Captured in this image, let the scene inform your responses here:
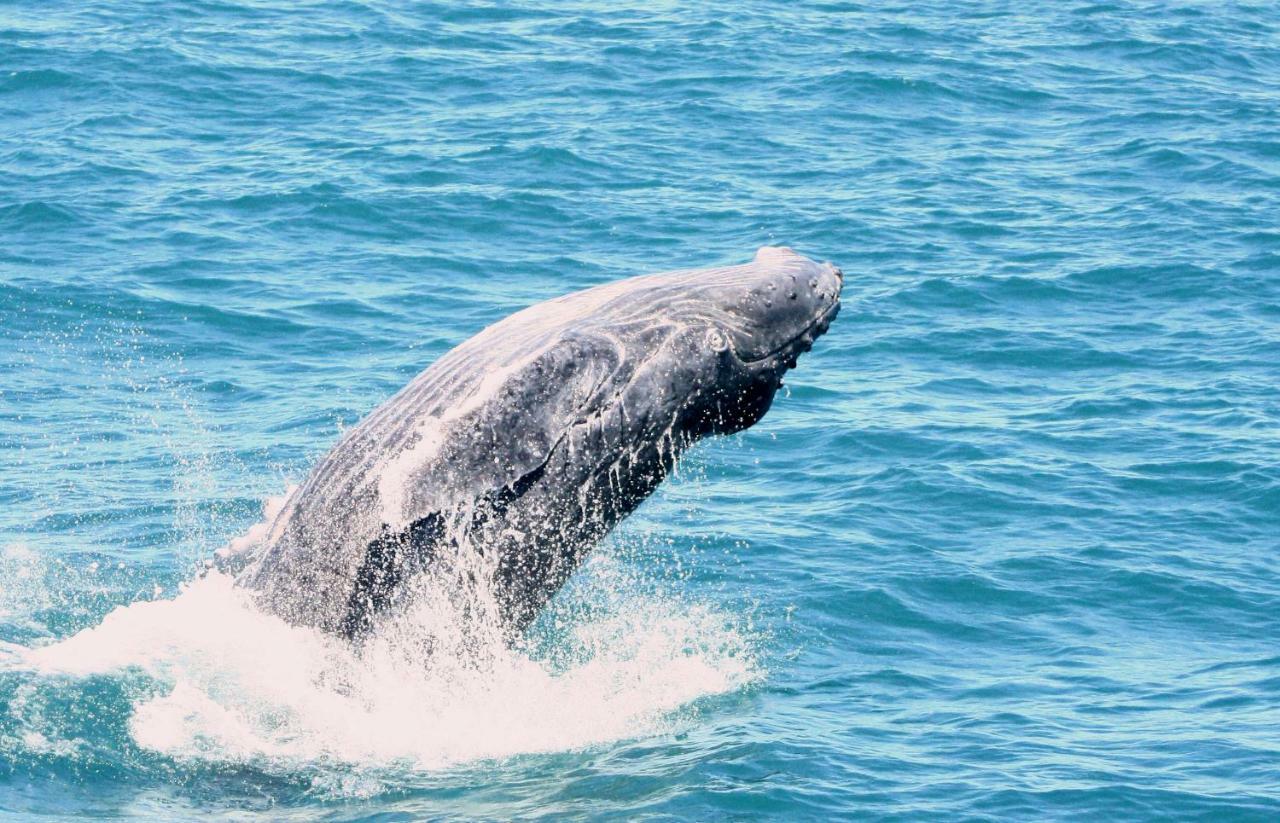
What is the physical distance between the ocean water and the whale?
3.28 feet

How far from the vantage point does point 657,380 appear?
12781 millimetres

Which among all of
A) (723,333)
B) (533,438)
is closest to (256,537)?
(533,438)

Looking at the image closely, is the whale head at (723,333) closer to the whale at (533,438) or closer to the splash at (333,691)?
the whale at (533,438)

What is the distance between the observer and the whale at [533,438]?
A: 40.8 ft

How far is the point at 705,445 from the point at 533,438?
33.6 ft

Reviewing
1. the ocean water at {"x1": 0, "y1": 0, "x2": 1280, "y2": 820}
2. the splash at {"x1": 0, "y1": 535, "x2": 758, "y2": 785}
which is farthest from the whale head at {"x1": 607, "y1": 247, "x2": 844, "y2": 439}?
the ocean water at {"x1": 0, "y1": 0, "x2": 1280, "y2": 820}

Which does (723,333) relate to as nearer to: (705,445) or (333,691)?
(333,691)

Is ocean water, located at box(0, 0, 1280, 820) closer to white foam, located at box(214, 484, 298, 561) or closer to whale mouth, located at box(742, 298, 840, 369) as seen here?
white foam, located at box(214, 484, 298, 561)

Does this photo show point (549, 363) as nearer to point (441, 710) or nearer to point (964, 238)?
point (441, 710)

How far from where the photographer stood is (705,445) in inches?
890

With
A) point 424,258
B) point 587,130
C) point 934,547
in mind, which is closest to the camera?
point 934,547

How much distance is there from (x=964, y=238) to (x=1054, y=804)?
18931mm

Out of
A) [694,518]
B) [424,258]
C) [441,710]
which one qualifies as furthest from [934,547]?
[424,258]

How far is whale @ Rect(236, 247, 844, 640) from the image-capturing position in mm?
12445
